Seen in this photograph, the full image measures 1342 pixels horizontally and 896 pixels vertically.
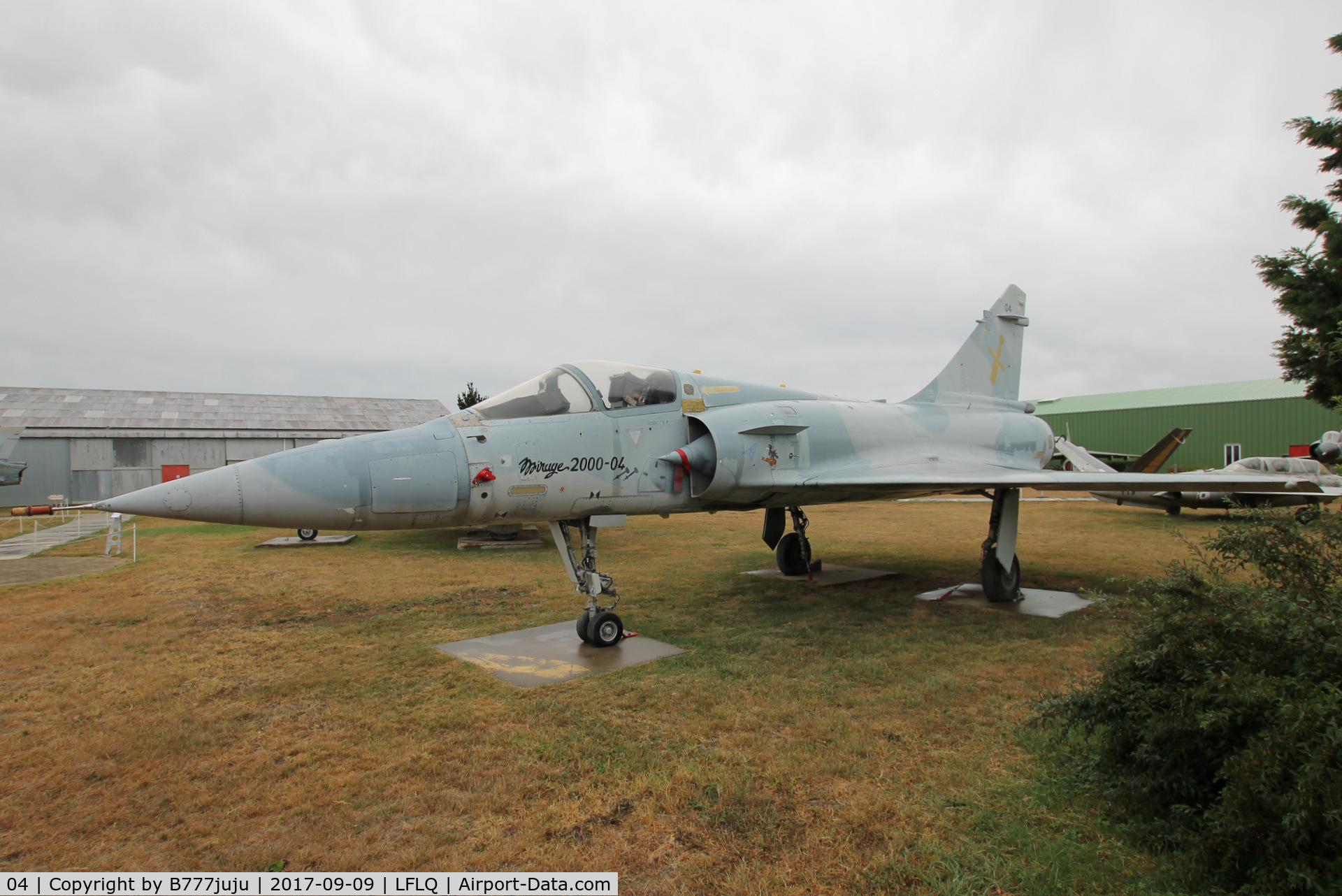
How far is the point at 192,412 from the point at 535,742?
31.6 metres

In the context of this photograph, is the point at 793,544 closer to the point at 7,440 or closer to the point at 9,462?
the point at 7,440

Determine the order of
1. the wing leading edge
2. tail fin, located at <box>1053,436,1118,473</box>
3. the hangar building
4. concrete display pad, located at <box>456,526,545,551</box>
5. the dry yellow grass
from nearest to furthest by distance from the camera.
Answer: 1. the dry yellow grass
2. the wing leading edge
3. concrete display pad, located at <box>456,526,545,551</box>
4. tail fin, located at <box>1053,436,1118,473</box>
5. the hangar building

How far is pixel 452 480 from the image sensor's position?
5.52 meters

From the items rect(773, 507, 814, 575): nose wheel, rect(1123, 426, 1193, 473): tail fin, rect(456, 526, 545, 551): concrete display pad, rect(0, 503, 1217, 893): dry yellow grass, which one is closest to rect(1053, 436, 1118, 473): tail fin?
rect(1123, 426, 1193, 473): tail fin

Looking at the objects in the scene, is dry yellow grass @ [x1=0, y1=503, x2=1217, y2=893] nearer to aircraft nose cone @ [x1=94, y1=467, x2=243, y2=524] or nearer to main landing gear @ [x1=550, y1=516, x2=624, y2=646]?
main landing gear @ [x1=550, y1=516, x2=624, y2=646]

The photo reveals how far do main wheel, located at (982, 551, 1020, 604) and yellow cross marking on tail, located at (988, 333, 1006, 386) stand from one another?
3.63 m

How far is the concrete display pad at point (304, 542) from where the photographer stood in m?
14.4

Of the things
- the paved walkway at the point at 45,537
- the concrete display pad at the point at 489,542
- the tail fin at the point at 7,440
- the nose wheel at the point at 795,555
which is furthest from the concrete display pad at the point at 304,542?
the tail fin at the point at 7,440

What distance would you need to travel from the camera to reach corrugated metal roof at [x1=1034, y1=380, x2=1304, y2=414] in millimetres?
31469

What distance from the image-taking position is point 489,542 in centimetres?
1427

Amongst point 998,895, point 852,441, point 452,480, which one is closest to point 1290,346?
point 852,441

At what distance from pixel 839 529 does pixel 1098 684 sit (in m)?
13.6
